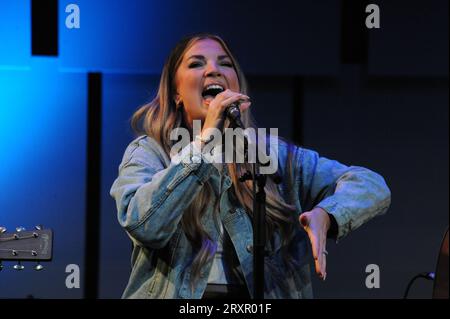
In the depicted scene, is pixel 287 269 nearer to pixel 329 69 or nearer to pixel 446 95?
pixel 329 69

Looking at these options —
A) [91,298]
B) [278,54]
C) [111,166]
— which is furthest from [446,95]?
[91,298]

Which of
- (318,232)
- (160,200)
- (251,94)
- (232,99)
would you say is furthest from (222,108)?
(251,94)

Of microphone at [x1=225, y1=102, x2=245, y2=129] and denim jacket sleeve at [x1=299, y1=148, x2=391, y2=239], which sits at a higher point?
microphone at [x1=225, y1=102, x2=245, y2=129]

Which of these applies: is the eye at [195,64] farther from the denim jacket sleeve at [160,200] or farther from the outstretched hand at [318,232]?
the outstretched hand at [318,232]

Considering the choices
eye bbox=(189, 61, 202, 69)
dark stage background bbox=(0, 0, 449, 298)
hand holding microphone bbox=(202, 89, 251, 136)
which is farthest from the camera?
dark stage background bbox=(0, 0, 449, 298)

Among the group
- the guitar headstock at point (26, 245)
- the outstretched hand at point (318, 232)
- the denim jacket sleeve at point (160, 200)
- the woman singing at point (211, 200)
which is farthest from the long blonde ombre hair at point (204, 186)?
the guitar headstock at point (26, 245)

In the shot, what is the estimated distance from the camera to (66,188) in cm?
332

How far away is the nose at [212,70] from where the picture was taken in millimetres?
3010

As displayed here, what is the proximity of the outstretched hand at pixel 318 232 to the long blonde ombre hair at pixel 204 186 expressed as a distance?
8.8 inches

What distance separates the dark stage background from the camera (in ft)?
10.8

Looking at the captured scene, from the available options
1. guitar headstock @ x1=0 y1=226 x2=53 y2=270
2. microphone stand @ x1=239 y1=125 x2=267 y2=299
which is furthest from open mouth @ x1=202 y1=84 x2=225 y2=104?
guitar headstock @ x1=0 y1=226 x2=53 y2=270

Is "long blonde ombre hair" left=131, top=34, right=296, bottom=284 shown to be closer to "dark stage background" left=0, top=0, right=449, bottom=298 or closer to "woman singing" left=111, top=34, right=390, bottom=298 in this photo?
"woman singing" left=111, top=34, right=390, bottom=298

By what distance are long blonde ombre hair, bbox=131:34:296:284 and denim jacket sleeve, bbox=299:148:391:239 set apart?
0.24ft

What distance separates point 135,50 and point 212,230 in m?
0.81
